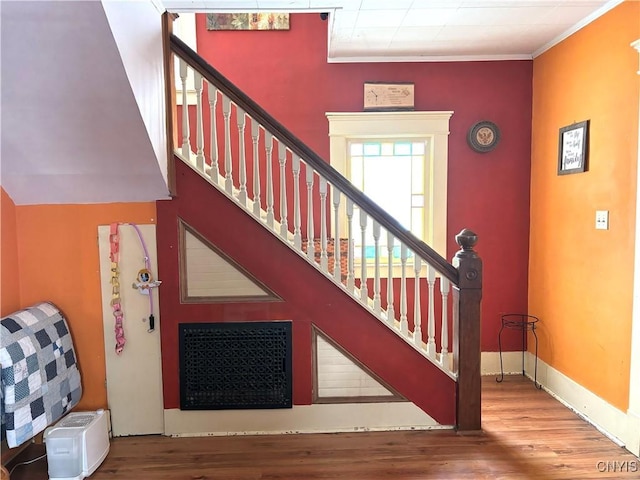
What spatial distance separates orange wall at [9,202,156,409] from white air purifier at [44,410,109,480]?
15.6 inches

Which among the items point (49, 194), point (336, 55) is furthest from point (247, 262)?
point (336, 55)

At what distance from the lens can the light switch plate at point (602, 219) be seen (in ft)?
8.75

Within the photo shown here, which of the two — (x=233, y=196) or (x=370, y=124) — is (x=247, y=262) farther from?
(x=370, y=124)

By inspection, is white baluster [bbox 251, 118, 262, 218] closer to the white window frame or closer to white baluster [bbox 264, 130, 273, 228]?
white baluster [bbox 264, 130, 273, 228]

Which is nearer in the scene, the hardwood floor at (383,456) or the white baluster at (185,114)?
the hardwood floor at (383,456)

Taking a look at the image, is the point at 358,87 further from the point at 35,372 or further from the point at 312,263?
the point at 35,372

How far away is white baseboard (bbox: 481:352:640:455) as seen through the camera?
2477 millimetres

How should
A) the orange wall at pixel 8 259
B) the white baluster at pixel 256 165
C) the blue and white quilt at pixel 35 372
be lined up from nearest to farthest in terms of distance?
1. the blue and white quilt at pixel 35 372
2. the orange wall at pixel 8 259
3. the white baluster at pixel 256 165

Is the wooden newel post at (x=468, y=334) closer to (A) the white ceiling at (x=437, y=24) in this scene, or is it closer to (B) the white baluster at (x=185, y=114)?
(A) the white ceiling at (x=437, y=24)

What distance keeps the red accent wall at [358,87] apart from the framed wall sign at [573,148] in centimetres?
48

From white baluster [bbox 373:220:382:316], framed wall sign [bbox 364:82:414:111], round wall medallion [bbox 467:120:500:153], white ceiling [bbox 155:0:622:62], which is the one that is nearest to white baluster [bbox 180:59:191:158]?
white ceiling [bbox 155:0:622:62]

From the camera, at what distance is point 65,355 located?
96.3 inches

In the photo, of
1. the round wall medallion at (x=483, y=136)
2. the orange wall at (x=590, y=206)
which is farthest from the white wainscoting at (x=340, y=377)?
the round wall medallion at (x=483, y=136)

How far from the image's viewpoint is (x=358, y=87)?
355 centimetres
